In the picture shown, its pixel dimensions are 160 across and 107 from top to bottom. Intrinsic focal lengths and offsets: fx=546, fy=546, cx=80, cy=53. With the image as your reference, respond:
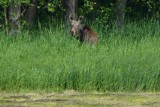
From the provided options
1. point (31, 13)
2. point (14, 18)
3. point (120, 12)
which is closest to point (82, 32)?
point (14, 18)

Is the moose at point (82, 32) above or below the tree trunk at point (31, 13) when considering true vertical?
above

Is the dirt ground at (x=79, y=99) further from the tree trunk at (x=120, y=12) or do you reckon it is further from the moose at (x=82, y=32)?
the tree trunk at (x=120, y=12)

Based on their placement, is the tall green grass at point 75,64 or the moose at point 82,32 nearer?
the tall green grass at point 75,64

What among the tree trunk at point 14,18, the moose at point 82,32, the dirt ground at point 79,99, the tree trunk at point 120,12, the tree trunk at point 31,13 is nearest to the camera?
the dirt ground at point 79,99

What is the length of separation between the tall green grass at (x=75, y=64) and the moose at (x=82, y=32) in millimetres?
251

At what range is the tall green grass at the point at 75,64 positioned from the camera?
411 inches

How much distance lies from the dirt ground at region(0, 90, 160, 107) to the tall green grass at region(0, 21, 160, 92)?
506 mm

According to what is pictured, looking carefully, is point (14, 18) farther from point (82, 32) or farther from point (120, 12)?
point (120, 12)

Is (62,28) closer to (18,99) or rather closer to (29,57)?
(29,57)

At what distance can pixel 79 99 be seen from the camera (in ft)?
30.2

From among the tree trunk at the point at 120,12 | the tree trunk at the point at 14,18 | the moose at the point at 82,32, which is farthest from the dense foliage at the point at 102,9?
the moose at the point at 82,32

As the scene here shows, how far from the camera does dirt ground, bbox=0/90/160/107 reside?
8.69 metres

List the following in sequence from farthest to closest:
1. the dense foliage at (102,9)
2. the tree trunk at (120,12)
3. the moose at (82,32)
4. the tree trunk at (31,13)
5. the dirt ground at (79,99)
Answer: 1. the tree trunk at (31,13)
2. the dense foliage at (102,9)
3. the tree trunk at (120,12)
4. the moose at (82,32)
5. the dirt ground at (79,99)

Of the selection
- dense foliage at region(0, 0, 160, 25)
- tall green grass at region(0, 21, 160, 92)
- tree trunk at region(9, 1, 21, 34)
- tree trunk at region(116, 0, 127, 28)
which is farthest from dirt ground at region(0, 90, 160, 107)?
dense foliage at region(0, 0, 160, 25)
